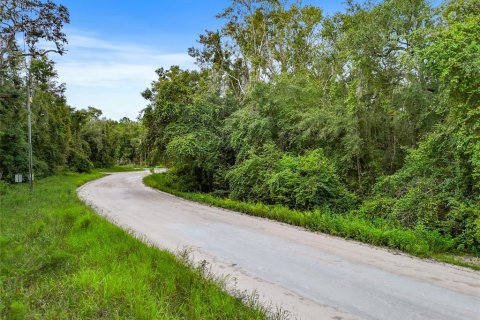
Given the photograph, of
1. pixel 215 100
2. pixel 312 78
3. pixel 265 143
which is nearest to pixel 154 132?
pixel 215 100

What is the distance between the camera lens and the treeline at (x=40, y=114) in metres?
16.5

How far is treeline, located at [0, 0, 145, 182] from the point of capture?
16.5 meters

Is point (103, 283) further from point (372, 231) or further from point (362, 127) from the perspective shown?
point (362, 127)

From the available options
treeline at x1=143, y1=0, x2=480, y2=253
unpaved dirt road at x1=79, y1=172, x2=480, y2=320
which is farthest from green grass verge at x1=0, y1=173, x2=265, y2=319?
treeline at x1=143, y1=0, x2=480, y2=253

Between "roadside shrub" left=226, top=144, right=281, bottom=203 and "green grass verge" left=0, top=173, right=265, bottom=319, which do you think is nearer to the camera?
"green grass verge" left=0, top=173, right=265, bottom=319

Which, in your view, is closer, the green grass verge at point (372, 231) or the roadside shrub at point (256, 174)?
the green grass verge at point (372, 231)

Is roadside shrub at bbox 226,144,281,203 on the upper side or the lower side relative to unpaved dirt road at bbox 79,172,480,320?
upper

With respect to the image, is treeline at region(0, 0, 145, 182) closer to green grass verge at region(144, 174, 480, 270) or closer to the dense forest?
the dense forest

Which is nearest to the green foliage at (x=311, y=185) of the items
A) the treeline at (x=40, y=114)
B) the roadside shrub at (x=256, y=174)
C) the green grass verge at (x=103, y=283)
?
the roadside shrub at (x=256, y=174)

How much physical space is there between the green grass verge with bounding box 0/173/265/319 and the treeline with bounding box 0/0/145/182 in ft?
40.3

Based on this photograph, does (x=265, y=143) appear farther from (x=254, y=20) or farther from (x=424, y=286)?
(x=254, y=20)

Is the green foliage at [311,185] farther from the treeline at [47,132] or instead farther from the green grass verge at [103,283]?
the treeline at [47,132]

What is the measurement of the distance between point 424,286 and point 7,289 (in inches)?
249

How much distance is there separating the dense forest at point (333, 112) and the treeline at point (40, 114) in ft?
0.44
